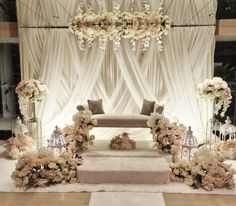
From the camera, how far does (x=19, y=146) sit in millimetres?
5637

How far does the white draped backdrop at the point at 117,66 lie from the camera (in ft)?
21.4

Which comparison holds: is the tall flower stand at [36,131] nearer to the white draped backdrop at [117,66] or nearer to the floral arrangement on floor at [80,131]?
the white draped backdrop at [117,66]

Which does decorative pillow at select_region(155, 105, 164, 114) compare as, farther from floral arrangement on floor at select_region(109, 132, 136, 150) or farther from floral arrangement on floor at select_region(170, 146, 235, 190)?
floral arrangement on floor at select_region(170, 146, 235, 190)

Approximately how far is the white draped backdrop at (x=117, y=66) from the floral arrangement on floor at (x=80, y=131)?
39.7 inches

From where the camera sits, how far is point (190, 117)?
21.9 ft

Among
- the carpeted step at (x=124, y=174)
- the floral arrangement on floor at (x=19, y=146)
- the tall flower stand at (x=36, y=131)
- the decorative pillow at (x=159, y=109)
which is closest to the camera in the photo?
the carpeted step at (x=124, y=174)

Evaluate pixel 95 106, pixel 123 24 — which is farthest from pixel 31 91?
pixel 123 24

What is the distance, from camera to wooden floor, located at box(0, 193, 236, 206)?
3.88 m

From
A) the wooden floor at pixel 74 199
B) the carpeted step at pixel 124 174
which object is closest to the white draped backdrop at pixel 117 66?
the carpeted step at pixel 124 174

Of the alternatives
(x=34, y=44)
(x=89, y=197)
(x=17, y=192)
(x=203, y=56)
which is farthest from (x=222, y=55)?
(x=17, y=192)

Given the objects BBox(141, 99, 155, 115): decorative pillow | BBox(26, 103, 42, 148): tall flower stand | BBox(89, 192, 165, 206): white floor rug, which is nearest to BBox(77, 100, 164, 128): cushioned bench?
BBox(141, 99, 155, 115): decorative pillow

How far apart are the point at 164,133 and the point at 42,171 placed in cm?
230

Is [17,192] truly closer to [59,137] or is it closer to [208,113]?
[59,137]

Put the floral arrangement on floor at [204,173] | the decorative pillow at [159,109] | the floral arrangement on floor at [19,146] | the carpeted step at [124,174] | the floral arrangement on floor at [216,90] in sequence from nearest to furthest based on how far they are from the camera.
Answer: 1. the floral arrangement on floor at [204,173]
2. the carpeted step at [124,174]
3. the floral arrangement on floor at [19,146]
4. the floral arrangement on floor at [216,90]
5. the decorative pillow at [159,109]
